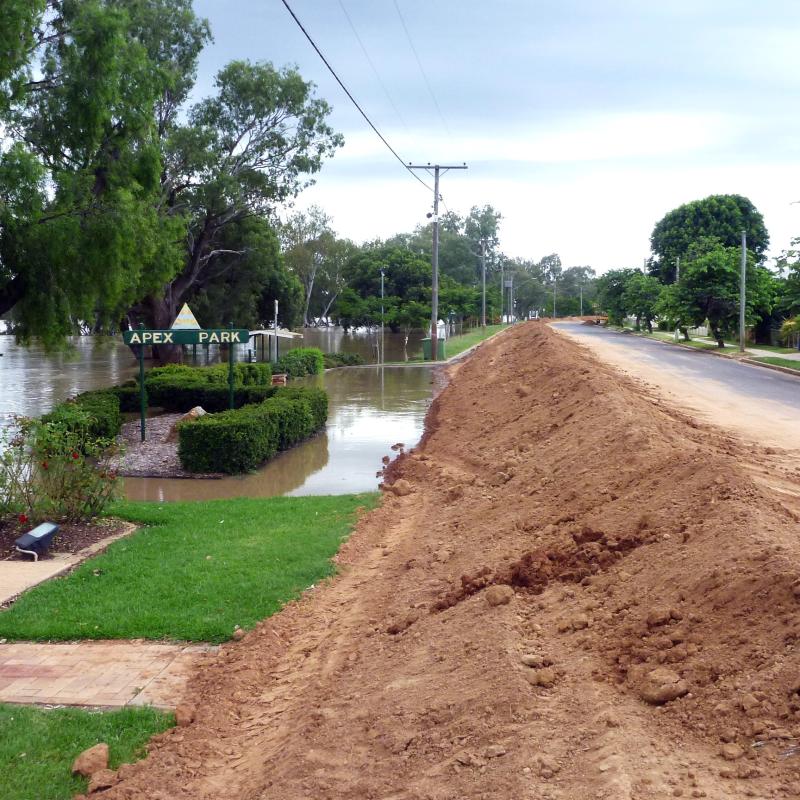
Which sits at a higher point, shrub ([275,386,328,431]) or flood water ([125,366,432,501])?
shrub ([275,386,328,431])

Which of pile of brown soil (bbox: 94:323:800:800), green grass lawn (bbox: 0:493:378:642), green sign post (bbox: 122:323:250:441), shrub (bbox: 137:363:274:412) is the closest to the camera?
pile of brown soil (bbox: 94:323:800:800)

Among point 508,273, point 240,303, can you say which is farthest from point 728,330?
point 508,273

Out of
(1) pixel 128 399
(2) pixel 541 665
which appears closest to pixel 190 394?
(1) pixel 128 399

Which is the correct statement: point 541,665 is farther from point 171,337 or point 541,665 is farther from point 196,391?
point 196,391

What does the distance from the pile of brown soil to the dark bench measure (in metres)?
2.97

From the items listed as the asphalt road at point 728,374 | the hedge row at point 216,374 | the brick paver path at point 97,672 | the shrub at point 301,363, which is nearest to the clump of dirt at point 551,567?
the brick paver path at point 97,672

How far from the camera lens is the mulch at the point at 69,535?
9.20 meters

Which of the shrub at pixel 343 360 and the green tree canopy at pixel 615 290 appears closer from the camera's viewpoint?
the shrub at pixel 343 360

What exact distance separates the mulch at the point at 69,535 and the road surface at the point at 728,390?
29.9ft

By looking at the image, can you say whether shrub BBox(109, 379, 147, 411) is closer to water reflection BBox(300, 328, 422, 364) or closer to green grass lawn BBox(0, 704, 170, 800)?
green grass lawn BBox(0, 704, 170, 800)

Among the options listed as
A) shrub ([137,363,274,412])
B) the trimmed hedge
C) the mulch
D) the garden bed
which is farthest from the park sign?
the mulch

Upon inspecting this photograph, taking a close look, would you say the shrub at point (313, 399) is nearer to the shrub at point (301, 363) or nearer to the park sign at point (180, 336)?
the park sign at point (180, 336)

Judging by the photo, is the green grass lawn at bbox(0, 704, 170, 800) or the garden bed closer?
the green grass lawn at bbox(0, 704, 170, 800)

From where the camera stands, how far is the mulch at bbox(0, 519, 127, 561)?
920 cm
